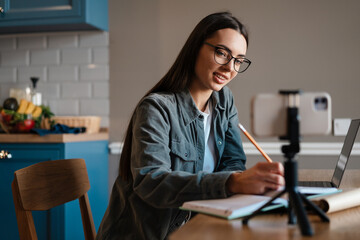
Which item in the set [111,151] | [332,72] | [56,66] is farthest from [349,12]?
[56,66]

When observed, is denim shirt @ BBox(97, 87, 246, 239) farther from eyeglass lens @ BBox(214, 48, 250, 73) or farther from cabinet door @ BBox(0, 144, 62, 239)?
cabinet door @ BBox(0, 144, 62, 239)

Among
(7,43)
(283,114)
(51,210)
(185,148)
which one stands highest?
(7,43)

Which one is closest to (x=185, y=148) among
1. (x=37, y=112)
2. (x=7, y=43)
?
(x=37, y=112)

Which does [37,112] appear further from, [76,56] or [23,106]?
[76,56]

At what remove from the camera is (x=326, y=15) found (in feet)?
9.27

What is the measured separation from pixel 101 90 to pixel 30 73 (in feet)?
1.88

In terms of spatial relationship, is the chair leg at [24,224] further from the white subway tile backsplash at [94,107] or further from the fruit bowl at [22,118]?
the white subway tile backsplash at [94,107]

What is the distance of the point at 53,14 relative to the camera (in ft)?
9.52

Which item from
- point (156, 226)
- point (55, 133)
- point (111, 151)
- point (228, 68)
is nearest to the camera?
point (156, 226)

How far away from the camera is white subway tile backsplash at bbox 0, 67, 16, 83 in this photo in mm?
3299

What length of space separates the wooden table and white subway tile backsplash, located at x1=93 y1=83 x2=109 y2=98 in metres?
2.22

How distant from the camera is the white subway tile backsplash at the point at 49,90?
3.22 meters

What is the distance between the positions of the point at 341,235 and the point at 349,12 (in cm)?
226

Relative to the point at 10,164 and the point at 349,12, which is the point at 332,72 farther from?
the point at 10,164
